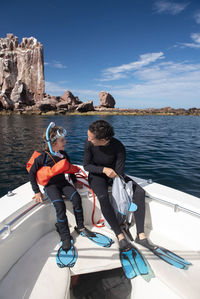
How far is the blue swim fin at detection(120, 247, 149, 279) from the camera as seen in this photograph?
1854 millimetres

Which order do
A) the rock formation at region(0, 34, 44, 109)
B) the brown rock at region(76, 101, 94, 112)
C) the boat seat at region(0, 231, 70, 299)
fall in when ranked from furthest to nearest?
the rock formation at region(0, 34, 44, 109)
the brown rock at region(76, 101, 94, 112)
the boat seat at region(0, 231, 70, 299)

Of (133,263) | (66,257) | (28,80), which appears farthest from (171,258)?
(28,80)

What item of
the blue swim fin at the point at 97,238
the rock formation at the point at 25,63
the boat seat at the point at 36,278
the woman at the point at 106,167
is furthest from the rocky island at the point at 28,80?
the boat seat at the point at 36,278

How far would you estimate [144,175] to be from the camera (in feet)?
18.6

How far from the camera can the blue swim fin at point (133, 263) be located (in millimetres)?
1854

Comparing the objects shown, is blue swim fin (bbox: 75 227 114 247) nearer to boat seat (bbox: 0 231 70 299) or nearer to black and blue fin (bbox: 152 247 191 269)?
boat seat (bbox: 0 231 70 299)

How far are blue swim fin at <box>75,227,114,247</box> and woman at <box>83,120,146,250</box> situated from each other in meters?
0.20

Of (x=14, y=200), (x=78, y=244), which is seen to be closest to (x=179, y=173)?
(x=78, y=244)

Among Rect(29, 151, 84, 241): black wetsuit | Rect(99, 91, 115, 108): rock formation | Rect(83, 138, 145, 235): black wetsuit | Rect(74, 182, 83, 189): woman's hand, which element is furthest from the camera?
Rect(99, 91, 115, 108): rock formation

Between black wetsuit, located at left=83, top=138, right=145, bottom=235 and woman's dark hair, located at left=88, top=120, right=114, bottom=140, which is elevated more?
woman's dark hair, located at left=88, top=120, right=114, bottom=140

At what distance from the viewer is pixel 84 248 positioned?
223 cm

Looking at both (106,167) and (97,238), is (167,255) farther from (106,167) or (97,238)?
(106,167)

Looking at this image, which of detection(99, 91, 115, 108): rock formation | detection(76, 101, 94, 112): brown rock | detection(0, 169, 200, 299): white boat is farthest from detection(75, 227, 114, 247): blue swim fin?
detection(99, 91, 115, 108): rock formation

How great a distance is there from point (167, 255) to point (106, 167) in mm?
1365
